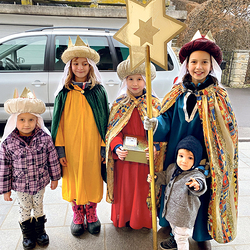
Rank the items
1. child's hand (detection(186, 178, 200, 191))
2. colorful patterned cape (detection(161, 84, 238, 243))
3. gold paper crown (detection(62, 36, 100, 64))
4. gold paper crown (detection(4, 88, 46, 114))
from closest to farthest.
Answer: child's hand (detection(186, 178, 200, 191))
colorful patterned cape (detection(161, 84, 238, 243))
gold paper crown (detection(4, 88, 46, 114))
gold paper crown (detection(62, 36, 100, 64))


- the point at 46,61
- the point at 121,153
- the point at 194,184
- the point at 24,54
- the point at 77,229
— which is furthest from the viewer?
the point at 24,54

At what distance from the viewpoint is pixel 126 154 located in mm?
2066

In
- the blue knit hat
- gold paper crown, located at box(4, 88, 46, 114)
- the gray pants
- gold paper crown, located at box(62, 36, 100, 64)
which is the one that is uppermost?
gold paper crown, located at box(62, 36, 100, 64)

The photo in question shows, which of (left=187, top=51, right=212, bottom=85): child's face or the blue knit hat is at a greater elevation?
(left=187, top=51, right=212, bottom=85): child's face

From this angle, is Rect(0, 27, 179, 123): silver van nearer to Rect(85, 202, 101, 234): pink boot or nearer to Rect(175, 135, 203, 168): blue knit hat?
Rect(85, 202, 101, 234): pink boot

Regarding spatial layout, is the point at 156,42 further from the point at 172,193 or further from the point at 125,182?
the point at 125,182

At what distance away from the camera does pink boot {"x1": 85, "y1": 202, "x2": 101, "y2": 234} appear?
247 centimetres

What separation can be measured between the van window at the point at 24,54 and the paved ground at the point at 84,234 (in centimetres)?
276

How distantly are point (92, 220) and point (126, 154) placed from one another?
0.95m

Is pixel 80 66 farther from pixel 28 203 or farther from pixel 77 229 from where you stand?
pixel 77 229

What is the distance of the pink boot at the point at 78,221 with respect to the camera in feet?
8.01

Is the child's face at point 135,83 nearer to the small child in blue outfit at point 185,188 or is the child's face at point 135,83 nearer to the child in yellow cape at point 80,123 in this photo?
the child in yellow cape at point 80,123

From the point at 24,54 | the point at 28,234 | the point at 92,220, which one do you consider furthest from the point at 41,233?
the point at 24,54

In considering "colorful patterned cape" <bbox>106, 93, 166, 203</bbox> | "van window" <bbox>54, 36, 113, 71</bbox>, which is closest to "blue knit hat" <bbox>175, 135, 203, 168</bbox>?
"colorful patterned cape" <bbox>106, 93, 166, 203</bbox>
